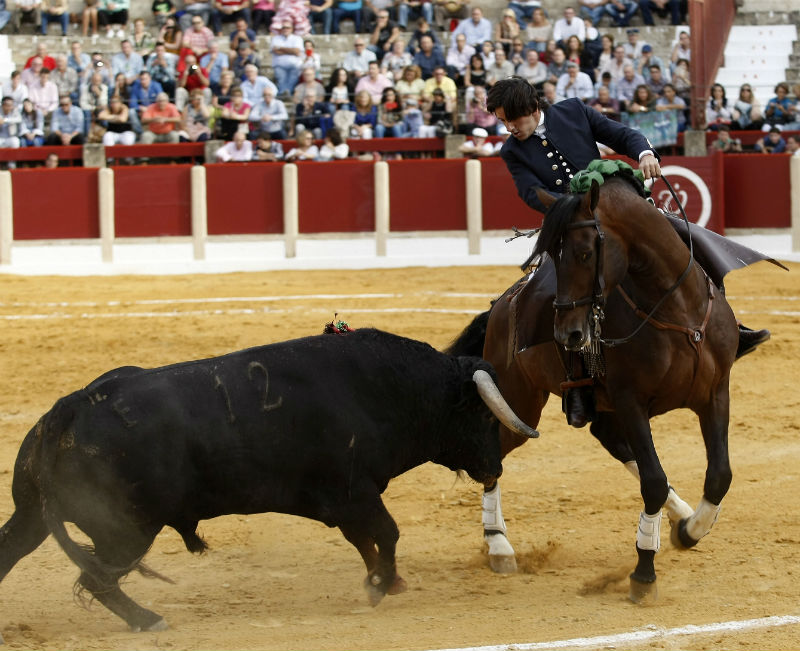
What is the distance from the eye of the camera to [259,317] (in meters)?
11.4

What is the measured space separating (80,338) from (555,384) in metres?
6.45

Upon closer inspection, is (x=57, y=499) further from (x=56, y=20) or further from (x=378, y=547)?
(x=56, y=20)

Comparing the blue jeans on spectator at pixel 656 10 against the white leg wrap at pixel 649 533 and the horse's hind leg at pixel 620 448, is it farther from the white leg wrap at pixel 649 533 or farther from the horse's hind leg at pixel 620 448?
the white leg wrap at pixel 649 533

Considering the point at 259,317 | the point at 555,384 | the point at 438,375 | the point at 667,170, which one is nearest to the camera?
the point at 438,375

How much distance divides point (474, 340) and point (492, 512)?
85 cm

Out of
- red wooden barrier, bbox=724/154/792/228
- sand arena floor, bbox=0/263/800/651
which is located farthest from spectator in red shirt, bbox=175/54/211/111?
sand arena floor, bbox=0/263/800/651

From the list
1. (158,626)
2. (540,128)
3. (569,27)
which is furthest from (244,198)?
(158,626)

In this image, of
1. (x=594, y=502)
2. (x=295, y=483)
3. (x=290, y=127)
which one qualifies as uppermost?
(x=290, y=127)

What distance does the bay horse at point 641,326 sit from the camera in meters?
4.45

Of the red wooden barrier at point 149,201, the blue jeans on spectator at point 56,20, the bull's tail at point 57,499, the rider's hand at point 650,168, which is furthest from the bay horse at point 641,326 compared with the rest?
the blue jeans on spectator at point 56,20

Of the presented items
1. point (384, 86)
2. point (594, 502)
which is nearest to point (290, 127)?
point (384, 86)

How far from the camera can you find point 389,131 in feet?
53.3

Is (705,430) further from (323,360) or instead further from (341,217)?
(341,217)

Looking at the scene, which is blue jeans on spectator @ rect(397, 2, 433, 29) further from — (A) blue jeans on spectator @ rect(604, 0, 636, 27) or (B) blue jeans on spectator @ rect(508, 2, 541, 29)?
(A) blue jeans on spectator @ rect(604, 0, 636, 27)
